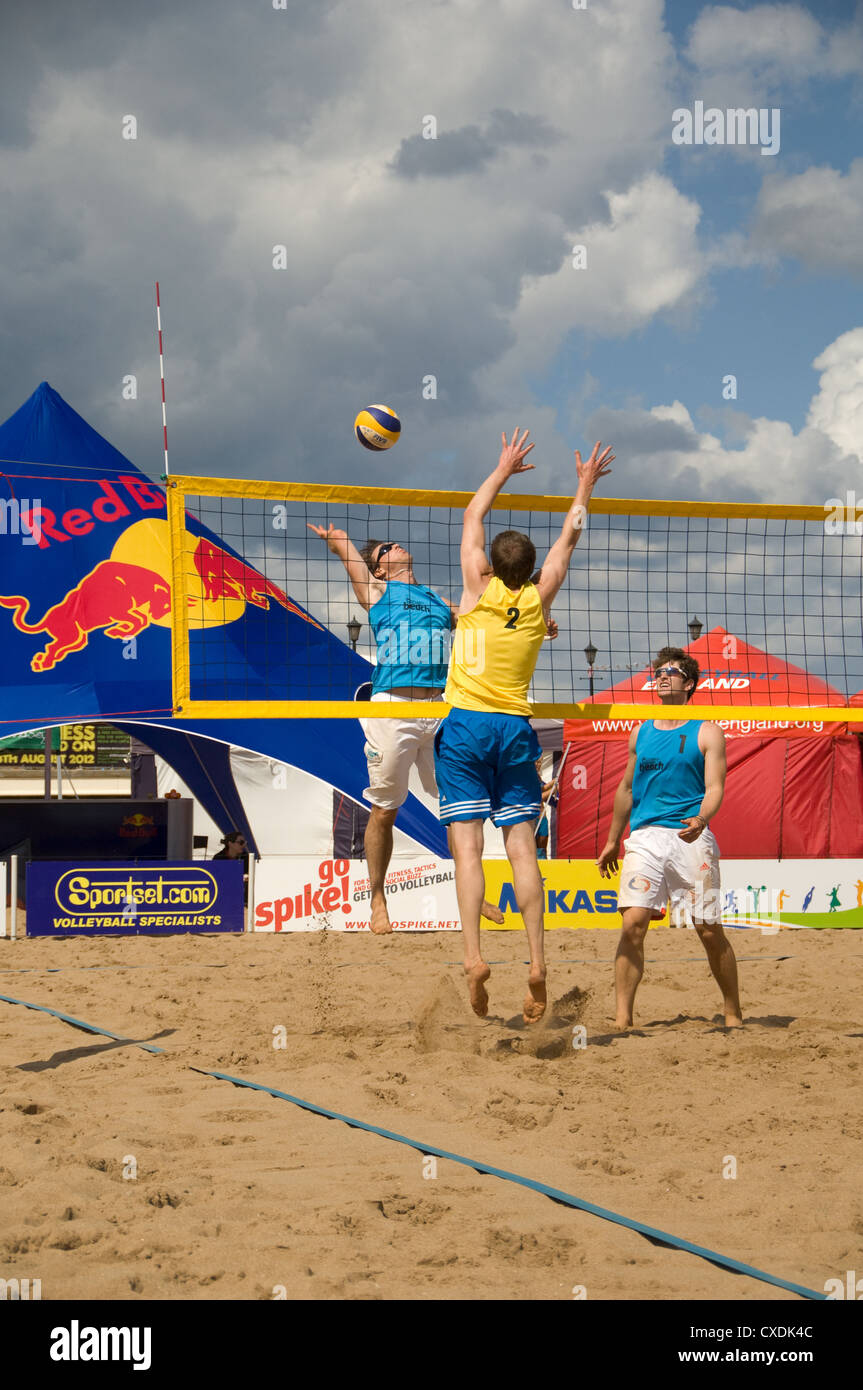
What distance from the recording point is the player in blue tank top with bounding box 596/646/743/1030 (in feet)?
15.9

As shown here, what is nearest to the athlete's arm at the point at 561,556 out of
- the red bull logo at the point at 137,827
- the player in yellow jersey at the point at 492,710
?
the player in yellow jersey at the point at 492,710

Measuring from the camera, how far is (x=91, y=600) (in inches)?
398

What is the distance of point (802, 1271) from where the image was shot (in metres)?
2.31

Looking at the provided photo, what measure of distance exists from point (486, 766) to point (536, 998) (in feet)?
3.02

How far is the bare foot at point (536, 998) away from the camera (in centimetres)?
425

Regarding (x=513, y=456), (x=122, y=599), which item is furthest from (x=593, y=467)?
(x=122, y=599)

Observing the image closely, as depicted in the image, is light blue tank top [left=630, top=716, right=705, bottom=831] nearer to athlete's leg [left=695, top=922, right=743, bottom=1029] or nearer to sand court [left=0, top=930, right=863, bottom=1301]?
athlete's leg [left=695, top=922, right=743, bottom=1029]

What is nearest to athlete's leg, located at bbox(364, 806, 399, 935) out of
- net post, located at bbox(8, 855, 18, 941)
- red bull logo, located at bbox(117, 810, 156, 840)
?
net post, located at bbox(8, 855, 18, 941)

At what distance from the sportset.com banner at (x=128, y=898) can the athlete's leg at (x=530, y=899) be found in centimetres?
523

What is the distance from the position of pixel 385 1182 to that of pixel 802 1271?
1040mm

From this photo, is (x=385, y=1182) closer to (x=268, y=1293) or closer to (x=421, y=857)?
(x=268, y=1293)

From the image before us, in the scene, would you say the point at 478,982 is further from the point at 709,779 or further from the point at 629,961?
the point at 709,779

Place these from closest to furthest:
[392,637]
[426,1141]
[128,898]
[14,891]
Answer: [426,1141] < [392,637] < [14,891] < [128,898]
